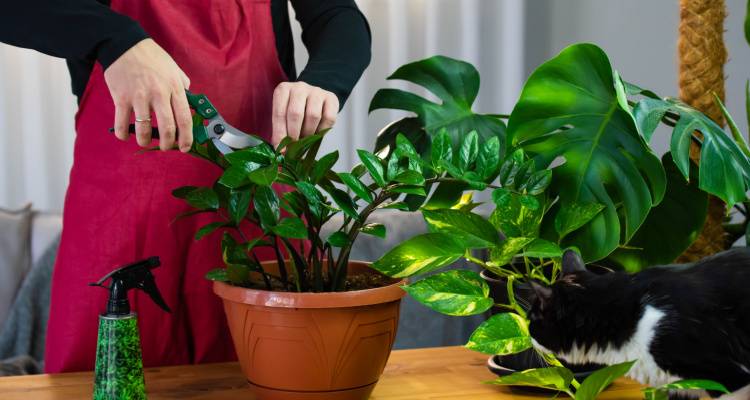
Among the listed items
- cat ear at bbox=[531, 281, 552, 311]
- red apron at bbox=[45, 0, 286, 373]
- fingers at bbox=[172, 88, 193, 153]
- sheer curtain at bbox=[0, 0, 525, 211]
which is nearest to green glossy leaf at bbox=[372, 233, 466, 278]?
cat ear at bbox=[531, 281, 552, 311]

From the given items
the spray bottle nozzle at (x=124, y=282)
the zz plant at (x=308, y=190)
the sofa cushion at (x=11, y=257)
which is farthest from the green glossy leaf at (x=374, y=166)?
the sofa cushion at (x=11, y=257)

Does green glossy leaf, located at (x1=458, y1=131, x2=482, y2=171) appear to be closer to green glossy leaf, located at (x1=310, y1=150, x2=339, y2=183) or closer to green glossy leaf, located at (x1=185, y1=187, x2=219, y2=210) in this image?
green glossy leaf, located at (x1=310, y1=150, x2=339, y2=183)

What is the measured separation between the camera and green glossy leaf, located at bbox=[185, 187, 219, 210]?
0.72 metres

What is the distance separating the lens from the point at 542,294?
721 mm

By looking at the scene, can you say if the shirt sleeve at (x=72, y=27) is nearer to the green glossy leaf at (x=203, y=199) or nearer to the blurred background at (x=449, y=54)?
the green glossy leaf at (x=203, y=199)

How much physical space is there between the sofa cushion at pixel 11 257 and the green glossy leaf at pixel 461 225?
154 centimetres

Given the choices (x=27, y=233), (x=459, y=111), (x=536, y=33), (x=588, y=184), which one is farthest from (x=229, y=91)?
(x=536, y=33)

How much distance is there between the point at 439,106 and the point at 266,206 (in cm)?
41

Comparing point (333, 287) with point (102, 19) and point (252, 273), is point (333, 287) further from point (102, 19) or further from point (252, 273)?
point (102, 19)

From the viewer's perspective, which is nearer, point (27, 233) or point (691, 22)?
point (691, 22)

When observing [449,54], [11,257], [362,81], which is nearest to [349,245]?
[11,257]

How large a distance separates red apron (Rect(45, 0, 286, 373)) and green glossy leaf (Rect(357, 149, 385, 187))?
0.29 m

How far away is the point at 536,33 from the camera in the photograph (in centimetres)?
263

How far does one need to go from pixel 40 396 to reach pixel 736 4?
1919 millimetres
